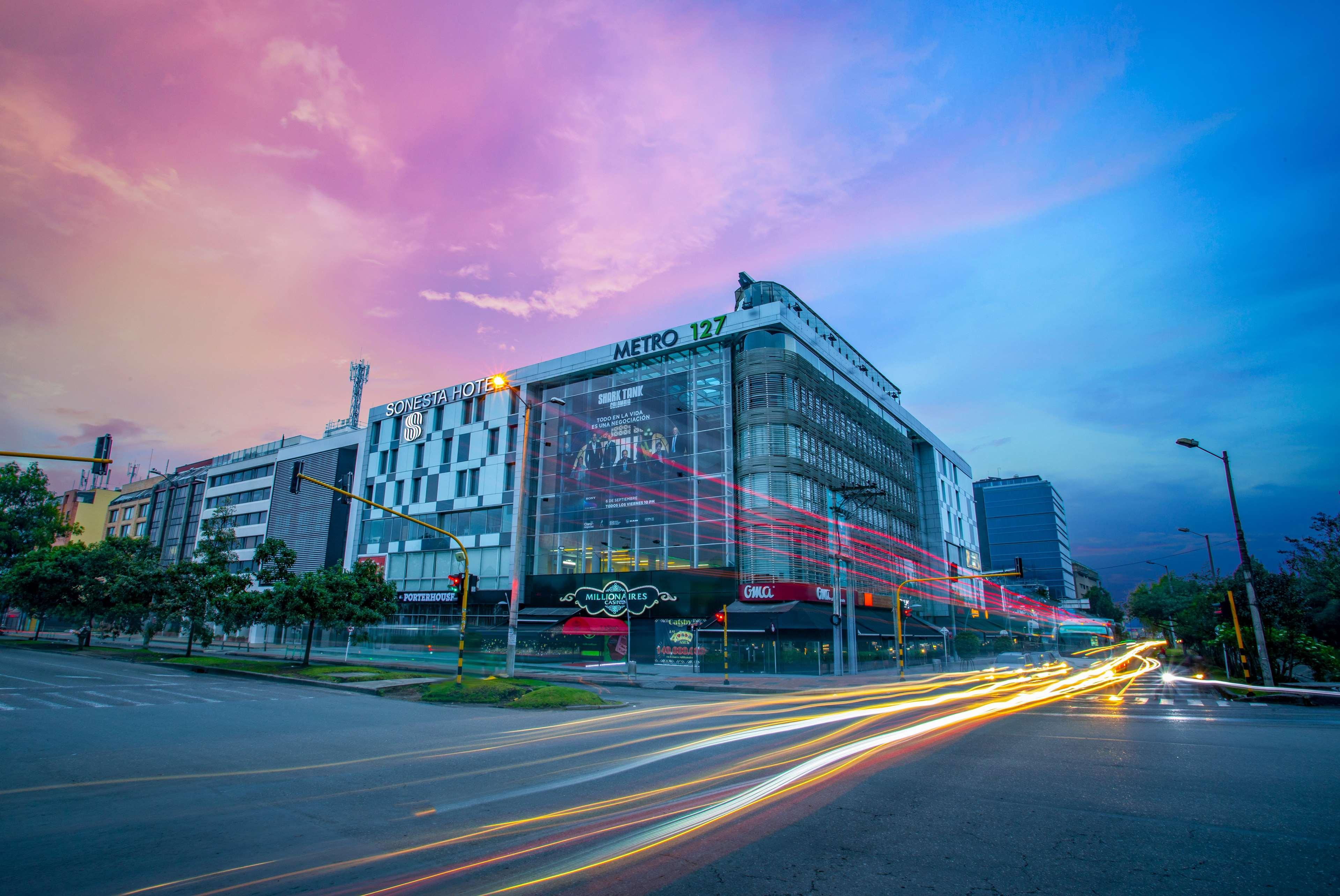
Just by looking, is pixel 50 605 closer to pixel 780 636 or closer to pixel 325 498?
pixel 325 498

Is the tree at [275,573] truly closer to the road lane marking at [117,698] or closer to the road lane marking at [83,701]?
the road lane marking at [117,698]

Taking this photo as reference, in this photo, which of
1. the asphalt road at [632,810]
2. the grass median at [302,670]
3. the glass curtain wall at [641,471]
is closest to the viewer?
the asphalt road at [632,810]

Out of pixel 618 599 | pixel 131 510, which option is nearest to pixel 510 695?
pixel 618 599

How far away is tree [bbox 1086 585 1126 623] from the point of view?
609ft

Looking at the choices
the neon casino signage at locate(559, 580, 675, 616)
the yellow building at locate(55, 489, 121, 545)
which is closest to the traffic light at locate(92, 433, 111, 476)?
the neon casino signage at locate(559, 580, 675, 616)

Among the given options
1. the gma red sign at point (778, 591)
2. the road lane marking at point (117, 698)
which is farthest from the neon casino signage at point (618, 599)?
the road lane marking at point (117, 698)

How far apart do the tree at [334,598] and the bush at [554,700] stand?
1543cm

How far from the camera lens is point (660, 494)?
156 feet

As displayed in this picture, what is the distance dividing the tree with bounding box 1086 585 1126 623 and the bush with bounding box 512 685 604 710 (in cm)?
20283

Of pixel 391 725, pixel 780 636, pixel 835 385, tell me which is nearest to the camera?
pixel 391 725

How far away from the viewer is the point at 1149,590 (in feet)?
522

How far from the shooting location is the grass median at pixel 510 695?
21.0 m

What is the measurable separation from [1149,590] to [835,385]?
499ft

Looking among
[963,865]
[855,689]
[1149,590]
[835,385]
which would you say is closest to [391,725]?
[963,865]
